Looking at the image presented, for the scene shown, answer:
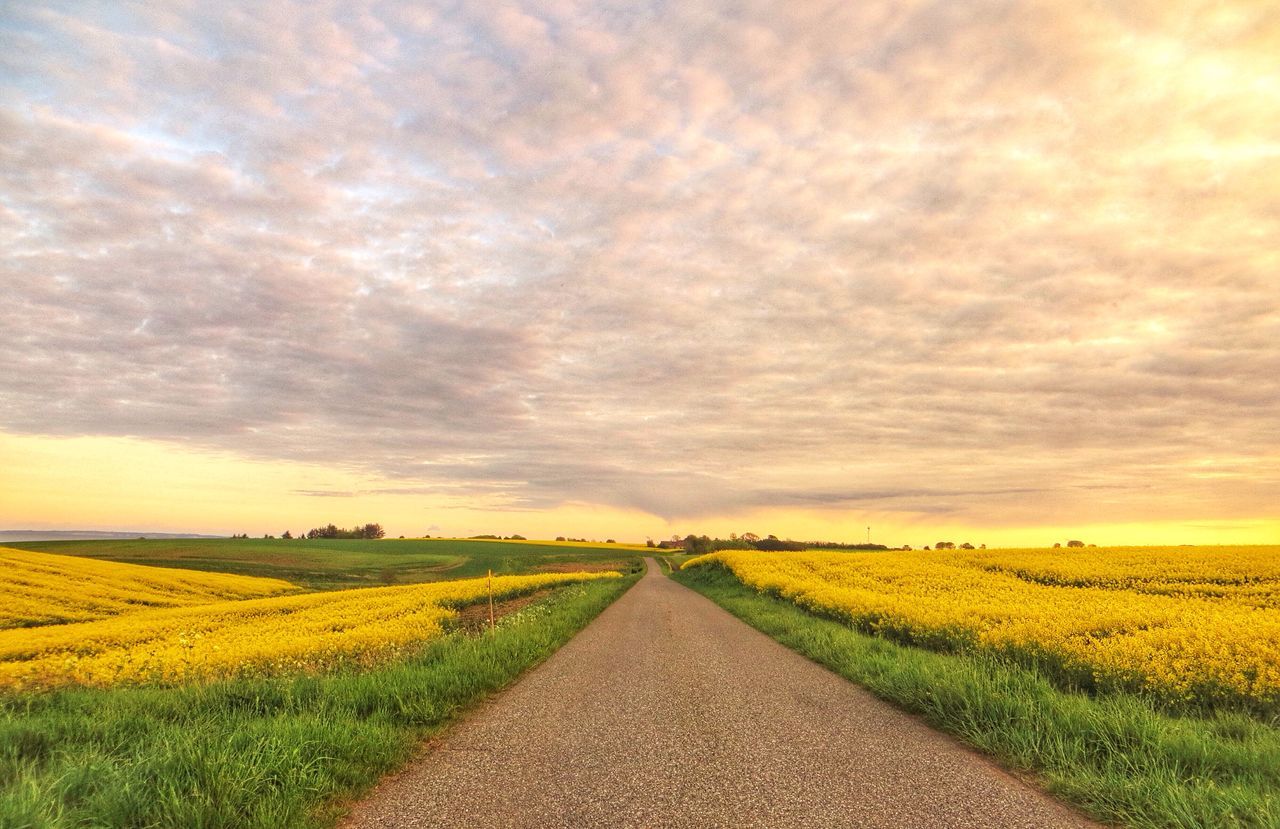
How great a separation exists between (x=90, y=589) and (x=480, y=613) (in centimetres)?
2381

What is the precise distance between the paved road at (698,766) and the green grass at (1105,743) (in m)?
0.31

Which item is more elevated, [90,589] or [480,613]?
[480,613]

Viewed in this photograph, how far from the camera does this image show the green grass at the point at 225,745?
4.26 meters

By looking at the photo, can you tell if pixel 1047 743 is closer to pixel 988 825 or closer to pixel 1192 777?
pixel 1192 777

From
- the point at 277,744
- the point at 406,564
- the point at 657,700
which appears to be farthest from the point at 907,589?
the point at 406,564

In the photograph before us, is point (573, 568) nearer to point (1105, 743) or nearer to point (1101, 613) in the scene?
point (1101, 613)

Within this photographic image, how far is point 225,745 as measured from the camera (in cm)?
530

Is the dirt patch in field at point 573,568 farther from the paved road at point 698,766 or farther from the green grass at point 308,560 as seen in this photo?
the paved road at point 698,766

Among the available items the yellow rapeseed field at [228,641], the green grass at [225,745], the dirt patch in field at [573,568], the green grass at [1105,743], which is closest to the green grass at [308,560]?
the dirt patch in field at [573,568]

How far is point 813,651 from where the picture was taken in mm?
12055

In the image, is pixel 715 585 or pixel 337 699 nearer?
pixel 337 699

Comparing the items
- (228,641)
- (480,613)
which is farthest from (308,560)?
(228,641)

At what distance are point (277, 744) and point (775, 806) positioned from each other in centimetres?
411

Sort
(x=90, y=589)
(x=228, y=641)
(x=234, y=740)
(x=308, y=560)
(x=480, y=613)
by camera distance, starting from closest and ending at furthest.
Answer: (x=234, y=740)
(x=228, y=641)
(x=480, y=613)
(x=90, y=589)
(x=308, y=560)
